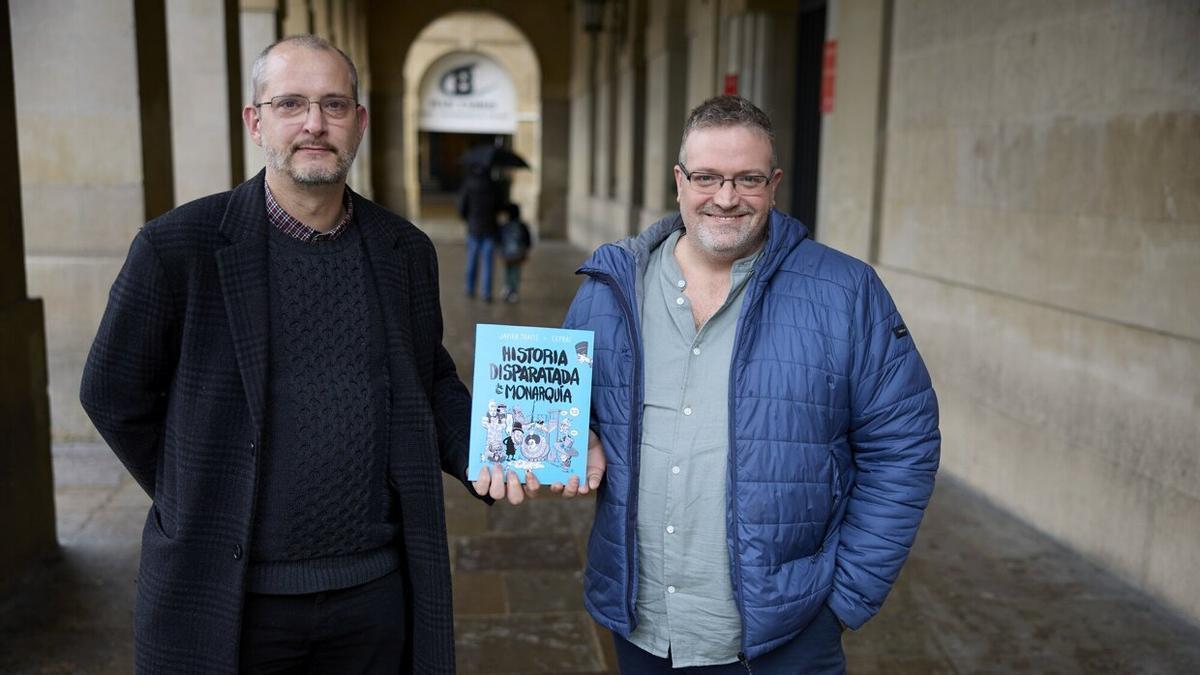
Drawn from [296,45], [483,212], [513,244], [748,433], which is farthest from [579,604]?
[483,212]

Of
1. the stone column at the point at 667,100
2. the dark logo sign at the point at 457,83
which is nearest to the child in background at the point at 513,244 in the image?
the stone column at the point at 667,100

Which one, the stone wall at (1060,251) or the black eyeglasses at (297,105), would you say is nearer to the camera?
the black eyeglasses at (297,105)

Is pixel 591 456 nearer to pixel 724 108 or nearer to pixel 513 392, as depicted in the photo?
pixel 513 392

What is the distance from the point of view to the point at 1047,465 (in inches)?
218

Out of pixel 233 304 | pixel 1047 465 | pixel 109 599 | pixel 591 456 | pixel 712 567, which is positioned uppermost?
pixel 233 304

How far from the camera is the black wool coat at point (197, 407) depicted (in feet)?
7.70

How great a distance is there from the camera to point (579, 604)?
4.71 m

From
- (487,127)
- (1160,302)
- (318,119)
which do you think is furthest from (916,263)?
(487,127)

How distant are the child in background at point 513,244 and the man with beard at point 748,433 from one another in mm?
11121

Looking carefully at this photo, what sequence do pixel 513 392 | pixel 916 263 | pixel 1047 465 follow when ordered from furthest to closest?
pixel 916 263 → pixel 1047 465 → pixel 513 392

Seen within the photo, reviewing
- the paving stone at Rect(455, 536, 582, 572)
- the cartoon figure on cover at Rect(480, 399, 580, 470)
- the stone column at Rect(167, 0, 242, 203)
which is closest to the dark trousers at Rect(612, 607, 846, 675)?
the cartoon figure on cover at Rect(480, 399, 580, 470)

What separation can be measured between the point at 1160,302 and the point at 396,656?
3636 millimetres

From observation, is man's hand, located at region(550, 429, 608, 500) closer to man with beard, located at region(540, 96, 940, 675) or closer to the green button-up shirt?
man with beard, located at region(540, 96, 940, 675)

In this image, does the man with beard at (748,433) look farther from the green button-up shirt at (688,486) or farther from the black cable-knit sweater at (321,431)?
the black cable-knit sweater at (321,431)
